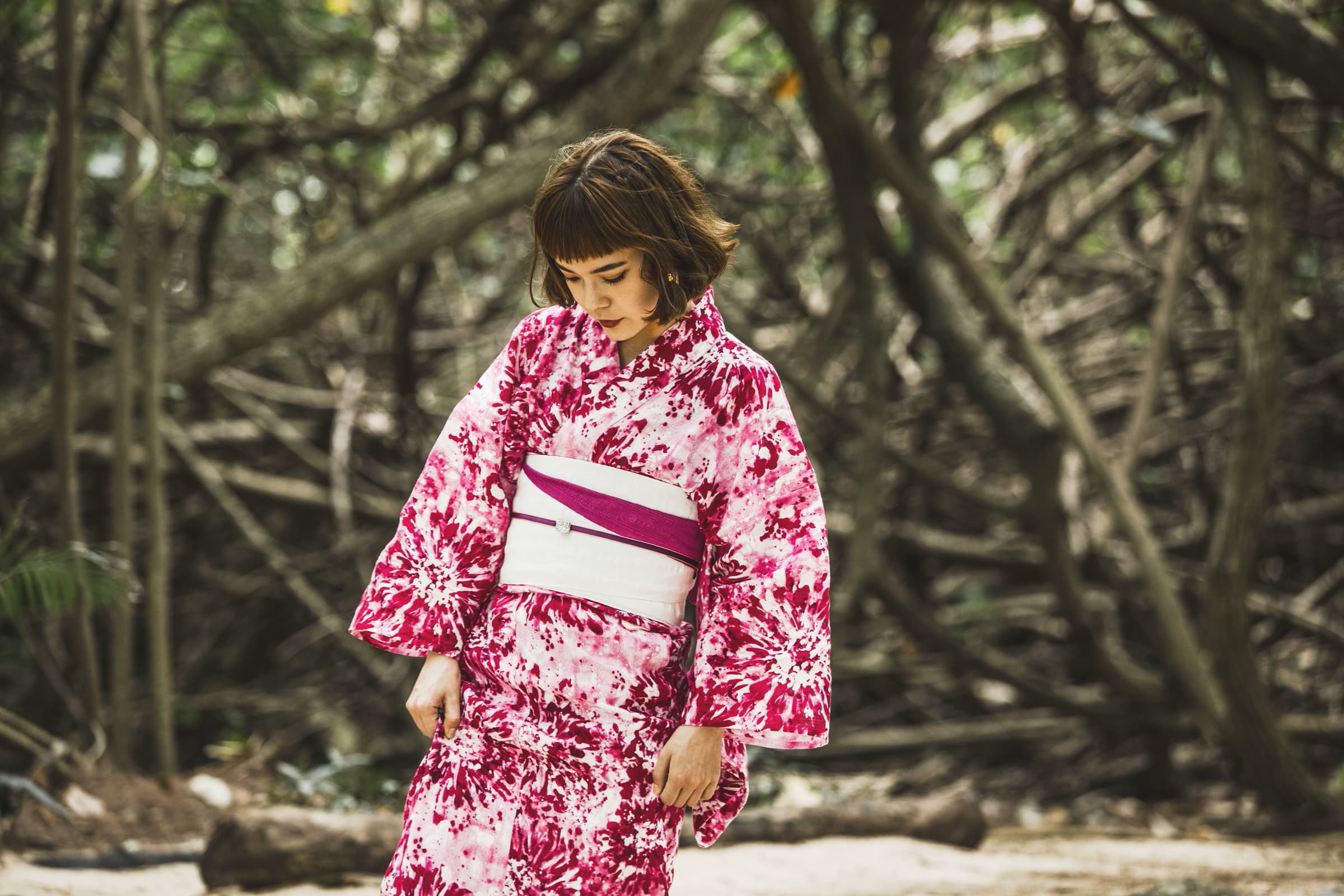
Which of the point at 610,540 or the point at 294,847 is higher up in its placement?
the point at 610,540

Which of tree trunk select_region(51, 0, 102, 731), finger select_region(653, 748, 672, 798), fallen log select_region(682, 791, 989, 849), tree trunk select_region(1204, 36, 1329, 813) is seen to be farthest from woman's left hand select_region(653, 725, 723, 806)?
tree trunk select_region(1204, 36, 1329, 813)

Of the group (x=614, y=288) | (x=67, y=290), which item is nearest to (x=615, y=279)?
(x=614, y=288)

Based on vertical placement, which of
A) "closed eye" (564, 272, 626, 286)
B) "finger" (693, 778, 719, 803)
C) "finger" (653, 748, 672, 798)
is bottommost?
"finger" (693, 778, 719, 803)

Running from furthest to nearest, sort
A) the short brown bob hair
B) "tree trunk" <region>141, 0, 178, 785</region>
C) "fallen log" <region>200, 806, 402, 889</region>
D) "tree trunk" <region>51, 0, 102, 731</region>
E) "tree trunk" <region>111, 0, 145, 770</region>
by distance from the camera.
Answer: "tree trunk" <region>141, 0, 178, 785</region> < "tree trunk" <region>111, 0, 145, 770</region> < "tree trunk" <region>51, 0, 102, 731</region> < "fallen log" <region>200, 806, 402, 889</region> < the short brown bob hair

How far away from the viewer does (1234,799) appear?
10.8ft

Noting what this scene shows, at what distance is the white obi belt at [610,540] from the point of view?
1.16 meters

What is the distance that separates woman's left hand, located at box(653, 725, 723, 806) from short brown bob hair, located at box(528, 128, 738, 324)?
426mm

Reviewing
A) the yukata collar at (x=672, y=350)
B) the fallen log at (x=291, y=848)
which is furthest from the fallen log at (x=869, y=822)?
the yukata collar at (x=672, y=350)

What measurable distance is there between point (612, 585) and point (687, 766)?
0.63 ft

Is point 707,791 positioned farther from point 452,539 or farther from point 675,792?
point 452,539

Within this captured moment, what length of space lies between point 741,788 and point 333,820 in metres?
0.92

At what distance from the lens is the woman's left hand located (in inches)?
43.8

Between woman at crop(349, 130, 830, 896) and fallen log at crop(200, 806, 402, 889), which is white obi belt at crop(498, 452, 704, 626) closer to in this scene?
woman at crop(349, 130, 830, 896)

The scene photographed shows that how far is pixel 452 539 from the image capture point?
121cm
